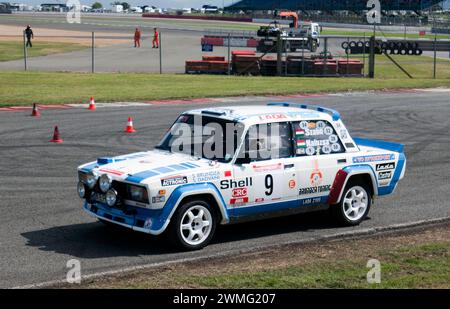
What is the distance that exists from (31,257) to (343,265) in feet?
12.3

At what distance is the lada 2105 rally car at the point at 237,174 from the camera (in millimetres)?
9406

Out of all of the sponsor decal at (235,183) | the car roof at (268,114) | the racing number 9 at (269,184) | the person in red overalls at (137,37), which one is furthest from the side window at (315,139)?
the person in red overalls at (137,37)

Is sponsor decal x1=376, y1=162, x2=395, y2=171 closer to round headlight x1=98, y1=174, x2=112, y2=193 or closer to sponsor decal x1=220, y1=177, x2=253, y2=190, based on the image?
sponsor decal x1=220, y1=177, x2=253, y2=190

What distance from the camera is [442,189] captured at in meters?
13.8

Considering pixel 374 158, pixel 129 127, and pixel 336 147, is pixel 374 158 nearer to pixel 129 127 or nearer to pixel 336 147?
pixel 336 147

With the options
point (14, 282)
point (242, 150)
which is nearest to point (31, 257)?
point (14, 282)

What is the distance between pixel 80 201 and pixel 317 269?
5109mm

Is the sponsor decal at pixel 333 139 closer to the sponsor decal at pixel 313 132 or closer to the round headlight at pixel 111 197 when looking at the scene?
the sponsor decal at pixel 313 132

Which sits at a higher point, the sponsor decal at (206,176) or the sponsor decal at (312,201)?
the sponsor decal at (206,176)

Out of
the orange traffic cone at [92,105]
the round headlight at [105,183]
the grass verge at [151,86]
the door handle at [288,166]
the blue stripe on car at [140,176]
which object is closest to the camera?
the blue stripe on car at [140,176]

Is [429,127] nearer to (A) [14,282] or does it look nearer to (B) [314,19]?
(A) [14,282]

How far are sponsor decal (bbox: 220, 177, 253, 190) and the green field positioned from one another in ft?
125

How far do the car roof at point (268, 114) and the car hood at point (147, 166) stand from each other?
780 mm
